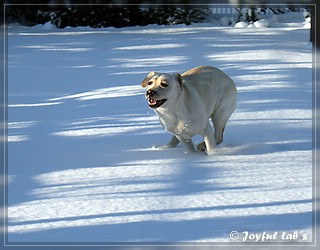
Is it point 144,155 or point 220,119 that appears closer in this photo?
Answer: point 144,155

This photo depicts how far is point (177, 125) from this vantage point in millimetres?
6043

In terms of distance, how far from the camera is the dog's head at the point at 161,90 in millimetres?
5801

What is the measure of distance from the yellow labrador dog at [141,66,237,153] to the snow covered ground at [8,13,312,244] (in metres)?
0.18

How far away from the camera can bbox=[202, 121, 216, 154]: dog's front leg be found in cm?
618

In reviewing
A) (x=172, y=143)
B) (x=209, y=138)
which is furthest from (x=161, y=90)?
(x=172, y=143)

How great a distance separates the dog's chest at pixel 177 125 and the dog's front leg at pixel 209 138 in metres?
0.12

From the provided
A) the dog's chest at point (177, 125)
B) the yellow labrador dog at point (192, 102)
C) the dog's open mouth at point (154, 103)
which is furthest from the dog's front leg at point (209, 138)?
the dog's open mouth at point (154, 103)

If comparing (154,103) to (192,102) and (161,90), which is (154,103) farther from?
(192,102)

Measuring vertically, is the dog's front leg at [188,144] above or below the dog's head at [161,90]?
below

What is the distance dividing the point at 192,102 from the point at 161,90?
1.17 feet

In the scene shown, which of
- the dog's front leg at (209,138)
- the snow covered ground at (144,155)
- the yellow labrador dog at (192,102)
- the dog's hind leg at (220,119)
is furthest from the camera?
the dog's hind leg at (220,119)

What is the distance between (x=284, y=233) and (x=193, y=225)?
1.78ft

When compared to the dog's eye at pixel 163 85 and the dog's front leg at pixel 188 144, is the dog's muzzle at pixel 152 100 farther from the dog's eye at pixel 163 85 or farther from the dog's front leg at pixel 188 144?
the dog's front leg at pixel 188 144

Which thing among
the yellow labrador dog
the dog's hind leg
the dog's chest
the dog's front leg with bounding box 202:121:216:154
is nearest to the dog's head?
the yellow labrador dog
